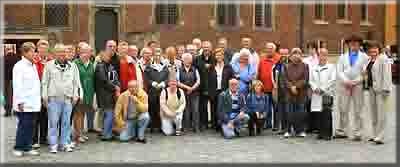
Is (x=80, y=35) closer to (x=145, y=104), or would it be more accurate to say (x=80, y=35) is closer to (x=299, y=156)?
(x=145, y=104)

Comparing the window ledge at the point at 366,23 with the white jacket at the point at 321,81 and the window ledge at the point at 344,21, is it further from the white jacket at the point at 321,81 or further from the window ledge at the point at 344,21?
the white jacket at the point at 321,81

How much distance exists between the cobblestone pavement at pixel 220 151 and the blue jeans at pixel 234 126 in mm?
196

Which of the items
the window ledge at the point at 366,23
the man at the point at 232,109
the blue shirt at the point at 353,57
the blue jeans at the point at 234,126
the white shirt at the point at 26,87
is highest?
the window ledge at the point at 366,23

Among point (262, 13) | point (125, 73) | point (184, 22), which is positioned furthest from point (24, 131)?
point (262, 13)

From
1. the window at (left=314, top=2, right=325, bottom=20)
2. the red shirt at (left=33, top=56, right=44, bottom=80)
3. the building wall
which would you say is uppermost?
the window at (left=314, top=2, right=325, bottom=20)

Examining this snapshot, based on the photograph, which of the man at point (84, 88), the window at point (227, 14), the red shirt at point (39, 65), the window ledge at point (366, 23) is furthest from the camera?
the window ledge at point (366, 23)

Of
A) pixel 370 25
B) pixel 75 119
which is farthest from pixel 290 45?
pixel 75 119

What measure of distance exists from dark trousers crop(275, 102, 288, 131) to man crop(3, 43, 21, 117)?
260 inches

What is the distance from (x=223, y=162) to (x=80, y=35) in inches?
868

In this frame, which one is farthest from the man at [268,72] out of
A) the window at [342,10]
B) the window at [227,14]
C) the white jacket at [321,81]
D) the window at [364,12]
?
the window at [364,12]

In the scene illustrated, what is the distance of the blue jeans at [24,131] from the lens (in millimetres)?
9055

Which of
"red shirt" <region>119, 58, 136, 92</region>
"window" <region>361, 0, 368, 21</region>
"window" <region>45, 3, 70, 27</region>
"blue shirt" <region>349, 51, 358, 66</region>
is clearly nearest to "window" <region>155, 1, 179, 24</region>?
"window" <region>45, 3, 70, 27</region>

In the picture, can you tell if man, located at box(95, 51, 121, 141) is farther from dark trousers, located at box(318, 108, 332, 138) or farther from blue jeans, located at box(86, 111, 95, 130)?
dark trousers, located at box(318, 108, 332, 138)

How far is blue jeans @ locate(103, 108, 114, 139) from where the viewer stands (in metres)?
10.7
